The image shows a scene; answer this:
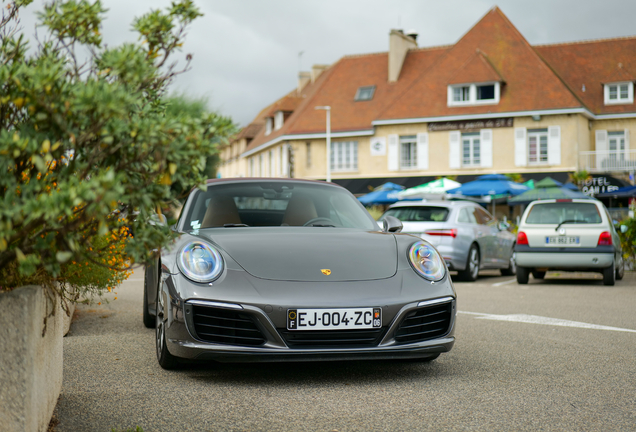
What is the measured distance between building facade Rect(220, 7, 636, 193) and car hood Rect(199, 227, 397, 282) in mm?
32788

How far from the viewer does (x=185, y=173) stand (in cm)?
286

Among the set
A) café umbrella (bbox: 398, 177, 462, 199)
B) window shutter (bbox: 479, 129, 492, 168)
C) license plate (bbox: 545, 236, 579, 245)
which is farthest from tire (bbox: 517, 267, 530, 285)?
window shutter (bbox: 479, 129, 492, 168)

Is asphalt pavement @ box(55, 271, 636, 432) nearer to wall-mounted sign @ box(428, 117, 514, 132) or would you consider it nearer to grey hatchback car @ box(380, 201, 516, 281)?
grey hatchback car @ box(380, 201, 516, 281)

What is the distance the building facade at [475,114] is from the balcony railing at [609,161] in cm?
5

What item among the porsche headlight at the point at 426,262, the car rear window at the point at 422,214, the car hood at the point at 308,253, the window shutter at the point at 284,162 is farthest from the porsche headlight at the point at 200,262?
the window shutter at the point at 284,162

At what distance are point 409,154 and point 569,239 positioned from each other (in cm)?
2794

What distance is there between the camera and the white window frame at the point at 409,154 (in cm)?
4034

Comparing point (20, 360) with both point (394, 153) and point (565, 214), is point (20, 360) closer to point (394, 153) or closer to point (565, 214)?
point (565, 214)

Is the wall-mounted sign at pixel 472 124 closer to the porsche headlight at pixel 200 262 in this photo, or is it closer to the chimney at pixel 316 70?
the chimney at pixel 316 70

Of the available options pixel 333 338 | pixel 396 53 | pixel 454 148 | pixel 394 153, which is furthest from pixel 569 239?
pixel 396 53

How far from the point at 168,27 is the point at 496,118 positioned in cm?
3635

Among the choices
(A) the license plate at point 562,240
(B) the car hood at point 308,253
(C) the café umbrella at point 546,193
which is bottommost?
(A) the license plate at point 562,240

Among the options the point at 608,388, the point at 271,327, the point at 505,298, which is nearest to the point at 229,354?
the point at 271,327

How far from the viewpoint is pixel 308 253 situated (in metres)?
4.82
